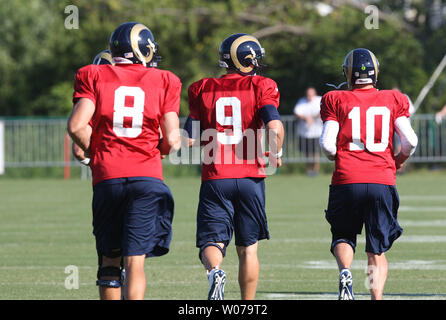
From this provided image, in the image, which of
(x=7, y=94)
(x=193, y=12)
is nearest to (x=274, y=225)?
(x=193, y=12)

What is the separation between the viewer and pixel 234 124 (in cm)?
631

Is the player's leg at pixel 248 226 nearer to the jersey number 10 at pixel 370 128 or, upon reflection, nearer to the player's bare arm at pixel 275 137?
the player's bare arm at pixel 275 137

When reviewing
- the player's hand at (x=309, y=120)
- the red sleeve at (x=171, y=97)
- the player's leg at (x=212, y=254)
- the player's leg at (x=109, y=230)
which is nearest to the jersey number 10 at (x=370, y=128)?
the player's leg at (x=212, y=254)

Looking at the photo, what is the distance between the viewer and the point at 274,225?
12.4m

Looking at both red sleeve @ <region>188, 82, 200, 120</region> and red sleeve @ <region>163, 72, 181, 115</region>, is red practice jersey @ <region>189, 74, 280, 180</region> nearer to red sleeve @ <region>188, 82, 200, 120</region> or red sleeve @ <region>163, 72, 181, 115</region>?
red sleeve @ <region>188, 82, 200, 120</region>

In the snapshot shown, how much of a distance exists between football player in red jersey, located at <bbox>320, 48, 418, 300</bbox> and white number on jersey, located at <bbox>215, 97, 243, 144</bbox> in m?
0.63

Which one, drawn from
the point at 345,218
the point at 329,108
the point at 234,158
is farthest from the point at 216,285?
the point at 329,108

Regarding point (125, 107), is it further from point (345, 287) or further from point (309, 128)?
point (309, 128)

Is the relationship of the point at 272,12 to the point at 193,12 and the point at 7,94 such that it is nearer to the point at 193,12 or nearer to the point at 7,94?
the point at 193,12

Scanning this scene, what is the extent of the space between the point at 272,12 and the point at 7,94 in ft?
28.8

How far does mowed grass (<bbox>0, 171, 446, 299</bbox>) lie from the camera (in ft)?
25.7

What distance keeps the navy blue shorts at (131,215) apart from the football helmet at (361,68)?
1.78m

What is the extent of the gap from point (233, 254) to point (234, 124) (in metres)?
3.93

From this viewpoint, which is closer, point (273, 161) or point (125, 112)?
point (125, 112)
